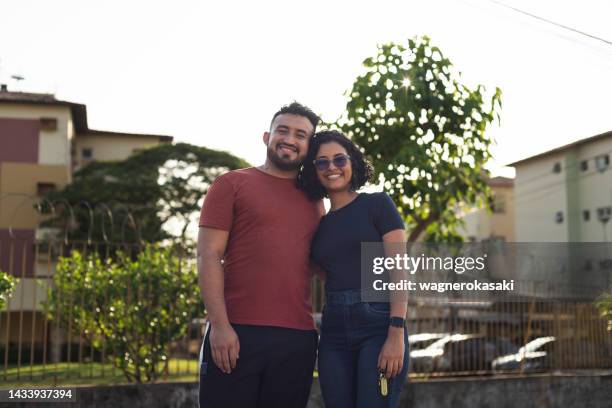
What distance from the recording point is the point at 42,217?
28.6 m

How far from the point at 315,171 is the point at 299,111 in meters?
0.33

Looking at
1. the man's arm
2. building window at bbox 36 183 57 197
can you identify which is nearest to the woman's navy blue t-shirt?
the man's arm

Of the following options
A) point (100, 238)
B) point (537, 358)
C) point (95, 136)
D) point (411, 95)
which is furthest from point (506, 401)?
point (95, 136)

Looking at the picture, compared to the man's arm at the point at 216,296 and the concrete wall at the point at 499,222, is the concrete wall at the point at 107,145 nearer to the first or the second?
the concrete wall at the point at 499,222

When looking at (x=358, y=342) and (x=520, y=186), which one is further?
(x=520, y=186)

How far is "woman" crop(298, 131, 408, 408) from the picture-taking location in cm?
333

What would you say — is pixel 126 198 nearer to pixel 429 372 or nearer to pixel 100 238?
pixel 100 238

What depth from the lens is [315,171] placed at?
12.1 feet

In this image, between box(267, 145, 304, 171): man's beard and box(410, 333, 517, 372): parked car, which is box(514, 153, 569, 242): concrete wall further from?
box(267, 145, 304, 171): man's beard

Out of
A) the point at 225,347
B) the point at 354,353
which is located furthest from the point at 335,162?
the point at 225,347

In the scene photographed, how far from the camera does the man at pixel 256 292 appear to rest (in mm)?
3398

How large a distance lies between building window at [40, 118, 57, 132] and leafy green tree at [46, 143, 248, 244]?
2.14 metres

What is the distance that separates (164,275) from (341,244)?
5.36 m

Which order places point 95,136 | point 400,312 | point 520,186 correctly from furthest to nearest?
point 520,186 → point 95,136 → point 400,312
